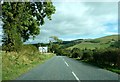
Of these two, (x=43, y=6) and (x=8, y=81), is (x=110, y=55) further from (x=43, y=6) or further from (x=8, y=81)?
(x=8, y=81)

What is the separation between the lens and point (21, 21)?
40125 mm

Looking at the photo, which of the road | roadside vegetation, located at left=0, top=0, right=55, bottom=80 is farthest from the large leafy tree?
the road

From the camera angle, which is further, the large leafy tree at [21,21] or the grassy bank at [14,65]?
the large leafy tree at [21,21]

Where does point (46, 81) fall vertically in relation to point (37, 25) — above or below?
below

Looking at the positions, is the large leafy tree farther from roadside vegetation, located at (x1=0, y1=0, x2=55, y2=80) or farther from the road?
the road

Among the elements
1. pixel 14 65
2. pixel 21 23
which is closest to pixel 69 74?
pixel 14 65

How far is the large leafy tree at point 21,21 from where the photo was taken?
39000 millimetres

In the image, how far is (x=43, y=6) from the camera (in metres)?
41.3

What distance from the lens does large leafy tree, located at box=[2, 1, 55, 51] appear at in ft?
128

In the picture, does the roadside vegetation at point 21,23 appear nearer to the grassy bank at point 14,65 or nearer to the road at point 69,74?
the grassy bank at point 14,65

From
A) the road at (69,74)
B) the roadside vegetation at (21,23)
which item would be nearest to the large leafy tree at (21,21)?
the roadside vegetation at (21,23)

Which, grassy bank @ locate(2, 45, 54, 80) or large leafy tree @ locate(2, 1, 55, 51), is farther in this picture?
large leafy tree @ locate(2, 1, 55, 51)

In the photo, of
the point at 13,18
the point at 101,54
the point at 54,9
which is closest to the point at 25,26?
the point at 13,18

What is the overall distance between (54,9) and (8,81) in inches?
1136
